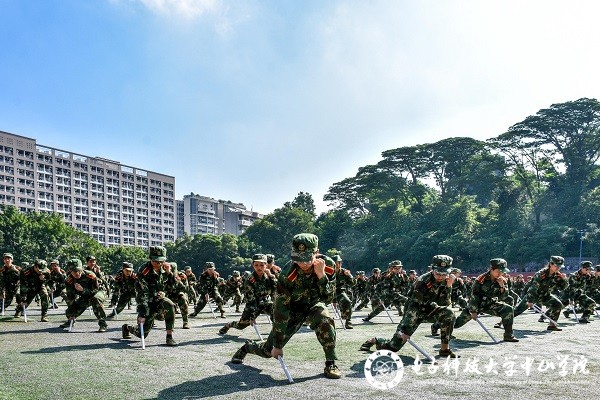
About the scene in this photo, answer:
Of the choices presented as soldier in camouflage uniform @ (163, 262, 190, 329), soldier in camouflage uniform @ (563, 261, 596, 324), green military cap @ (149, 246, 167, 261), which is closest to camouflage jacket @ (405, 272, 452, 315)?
green military cap @ (149, 246, 167, 261)

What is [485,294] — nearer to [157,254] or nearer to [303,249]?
[303,249]

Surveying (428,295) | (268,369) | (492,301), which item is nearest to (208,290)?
(492,301)

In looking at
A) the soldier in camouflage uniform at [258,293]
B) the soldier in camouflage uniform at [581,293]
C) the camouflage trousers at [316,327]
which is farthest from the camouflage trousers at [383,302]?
the camouflage trousers at [316,327]

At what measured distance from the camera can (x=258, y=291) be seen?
14.1 m

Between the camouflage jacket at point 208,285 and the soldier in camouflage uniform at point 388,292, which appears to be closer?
the soldier in camouflage uniform at point 388,292

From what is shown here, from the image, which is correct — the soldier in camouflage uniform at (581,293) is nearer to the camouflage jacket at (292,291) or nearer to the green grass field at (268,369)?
the green grass field at (268,369)

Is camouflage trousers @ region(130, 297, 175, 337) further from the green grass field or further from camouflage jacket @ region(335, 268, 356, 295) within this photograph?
camouflage jacket @ region(335, 268, 356, 295)

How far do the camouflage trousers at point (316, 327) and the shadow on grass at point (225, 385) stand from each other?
424 mm

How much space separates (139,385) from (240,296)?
17.2m

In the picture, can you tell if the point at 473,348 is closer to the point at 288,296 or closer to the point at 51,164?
the point at 288,296

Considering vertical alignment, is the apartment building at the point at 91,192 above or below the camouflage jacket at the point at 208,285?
above

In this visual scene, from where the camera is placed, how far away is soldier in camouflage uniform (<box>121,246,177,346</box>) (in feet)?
42.7

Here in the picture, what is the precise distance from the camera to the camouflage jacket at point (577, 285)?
20156 mm

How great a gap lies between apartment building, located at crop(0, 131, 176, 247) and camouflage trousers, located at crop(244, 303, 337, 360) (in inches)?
4461
